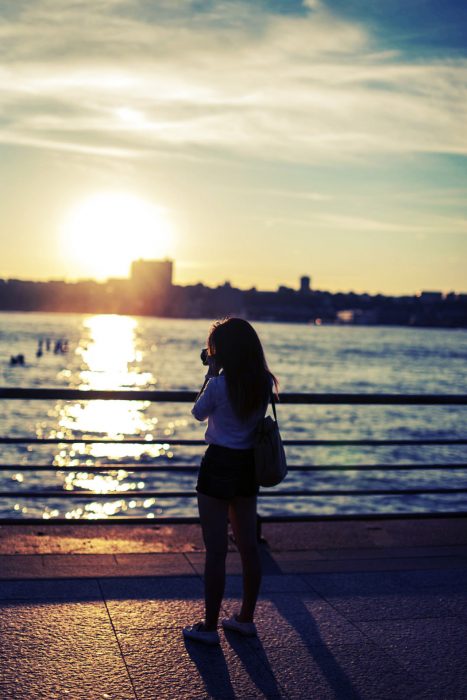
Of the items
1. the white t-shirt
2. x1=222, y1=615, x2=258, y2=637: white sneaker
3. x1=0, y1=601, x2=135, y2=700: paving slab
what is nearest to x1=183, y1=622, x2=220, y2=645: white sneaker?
x1=222, y1=615, x2=258, y2=637: white sneaker

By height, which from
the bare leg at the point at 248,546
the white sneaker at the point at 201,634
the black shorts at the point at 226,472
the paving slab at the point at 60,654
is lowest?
the paving slab at the point at 60,654

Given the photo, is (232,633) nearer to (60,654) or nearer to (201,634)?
(201,634)

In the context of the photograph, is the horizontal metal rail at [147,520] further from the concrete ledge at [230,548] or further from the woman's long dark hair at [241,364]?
the woman's long dark hair at [241,364]

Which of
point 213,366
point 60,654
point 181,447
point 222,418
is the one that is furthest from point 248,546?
point 181,447

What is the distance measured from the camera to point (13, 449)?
29312 mm

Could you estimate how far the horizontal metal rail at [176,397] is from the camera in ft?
21.7

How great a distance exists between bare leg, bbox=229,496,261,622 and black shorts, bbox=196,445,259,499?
0.39ft

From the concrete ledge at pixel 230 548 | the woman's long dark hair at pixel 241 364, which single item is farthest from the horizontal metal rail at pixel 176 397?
the woman's long dark hair at pixel 241 364

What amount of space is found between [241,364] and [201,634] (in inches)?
57.8

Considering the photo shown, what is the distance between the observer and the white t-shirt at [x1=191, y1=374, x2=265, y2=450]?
15.4 ft

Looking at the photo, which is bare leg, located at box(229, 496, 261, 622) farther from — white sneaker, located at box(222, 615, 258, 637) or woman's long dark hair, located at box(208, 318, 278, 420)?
woman's long dark hair, located at box(208, 318, 278, 420)

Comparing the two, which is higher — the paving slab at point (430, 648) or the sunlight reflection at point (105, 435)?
the paving slab at point (430, 648)

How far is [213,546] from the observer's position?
483 cm

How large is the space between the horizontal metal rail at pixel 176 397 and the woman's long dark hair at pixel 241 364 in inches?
62.9
